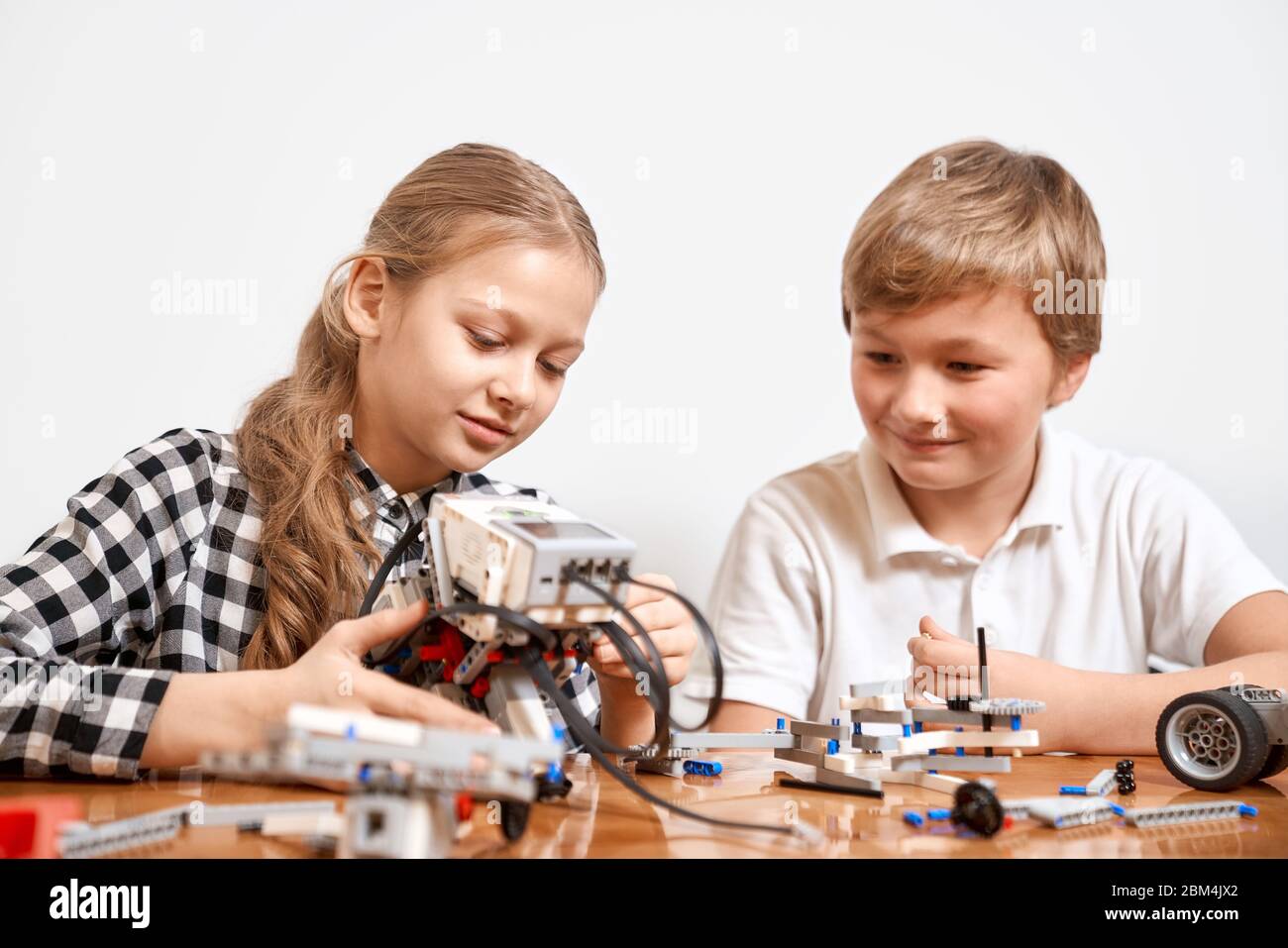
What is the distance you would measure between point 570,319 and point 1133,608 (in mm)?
1009

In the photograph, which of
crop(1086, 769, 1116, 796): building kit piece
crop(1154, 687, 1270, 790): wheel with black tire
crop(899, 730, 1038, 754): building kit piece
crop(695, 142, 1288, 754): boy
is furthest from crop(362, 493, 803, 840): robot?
crop(695, 142, 1288, 754): boy

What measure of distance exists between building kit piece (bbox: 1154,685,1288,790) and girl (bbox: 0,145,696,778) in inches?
18.2

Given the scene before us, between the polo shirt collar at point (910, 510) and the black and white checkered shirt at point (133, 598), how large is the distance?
55 centimetres

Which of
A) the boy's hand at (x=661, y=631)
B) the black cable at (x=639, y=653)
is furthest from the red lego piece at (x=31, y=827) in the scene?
the boy's hand at (x=661, y=631)

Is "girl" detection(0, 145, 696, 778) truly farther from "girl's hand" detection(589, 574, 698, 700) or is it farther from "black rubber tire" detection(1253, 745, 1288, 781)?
"black rubber tire" detection(1253, 745, 1288, 781)

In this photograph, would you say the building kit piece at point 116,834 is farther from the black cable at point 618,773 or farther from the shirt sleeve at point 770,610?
the shirt sleeve at point 770,610

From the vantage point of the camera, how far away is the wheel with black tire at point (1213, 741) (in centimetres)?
94

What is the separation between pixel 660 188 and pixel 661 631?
1153mm

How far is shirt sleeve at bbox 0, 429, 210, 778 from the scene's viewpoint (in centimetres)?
84

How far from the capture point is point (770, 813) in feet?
2.63

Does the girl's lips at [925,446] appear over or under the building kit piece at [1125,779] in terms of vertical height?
over
